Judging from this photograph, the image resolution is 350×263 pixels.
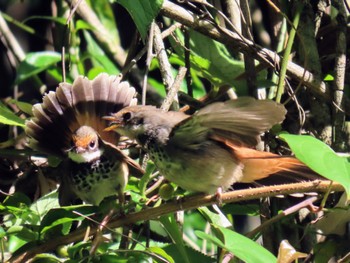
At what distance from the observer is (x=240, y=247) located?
2373 millimetres

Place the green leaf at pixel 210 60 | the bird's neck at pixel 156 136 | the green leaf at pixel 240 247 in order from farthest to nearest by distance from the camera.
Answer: the green leaf at pixel 210 60 < the bird's neck at pixel 156 136 < the green leaf at pixel 240 247

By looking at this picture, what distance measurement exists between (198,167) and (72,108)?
1.91 feet

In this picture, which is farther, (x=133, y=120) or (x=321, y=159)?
(x=133, y=120)

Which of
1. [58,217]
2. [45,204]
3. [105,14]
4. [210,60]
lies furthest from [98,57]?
[58,217]

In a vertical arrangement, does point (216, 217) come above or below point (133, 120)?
below

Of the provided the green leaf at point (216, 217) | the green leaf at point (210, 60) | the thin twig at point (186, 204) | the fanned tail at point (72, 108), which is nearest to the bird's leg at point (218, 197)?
the thin twig at point (186, 204)

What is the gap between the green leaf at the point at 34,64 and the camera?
3877mm

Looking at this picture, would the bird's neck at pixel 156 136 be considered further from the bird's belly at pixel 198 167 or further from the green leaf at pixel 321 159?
the green leaf at pixel 321 159

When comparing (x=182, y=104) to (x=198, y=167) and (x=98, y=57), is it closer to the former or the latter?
(x=98, y=57)

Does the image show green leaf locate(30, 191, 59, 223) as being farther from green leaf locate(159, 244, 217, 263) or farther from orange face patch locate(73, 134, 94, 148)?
green leaf locate(159, 244, 217, 263)

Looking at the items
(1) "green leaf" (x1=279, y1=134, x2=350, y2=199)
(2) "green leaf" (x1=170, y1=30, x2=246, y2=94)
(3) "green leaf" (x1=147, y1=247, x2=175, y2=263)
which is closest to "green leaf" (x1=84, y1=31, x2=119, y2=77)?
(2) "green leaf" (x1=170, y1=30, x2=246, y2=94)

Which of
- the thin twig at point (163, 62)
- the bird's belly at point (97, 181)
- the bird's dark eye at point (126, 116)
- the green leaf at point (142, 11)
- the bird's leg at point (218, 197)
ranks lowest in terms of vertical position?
the bird's belly at point (97, 181)

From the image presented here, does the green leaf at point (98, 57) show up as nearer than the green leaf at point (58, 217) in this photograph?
No

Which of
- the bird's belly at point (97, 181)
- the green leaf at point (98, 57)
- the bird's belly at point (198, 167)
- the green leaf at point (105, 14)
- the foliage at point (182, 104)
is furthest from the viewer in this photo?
the green leaf at point (105, 14)
